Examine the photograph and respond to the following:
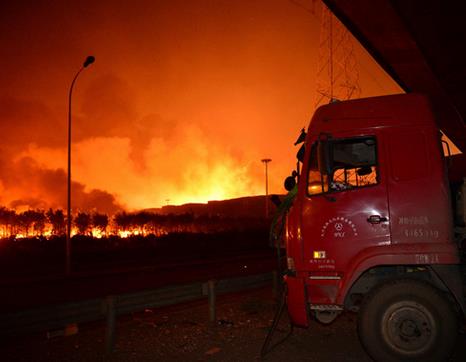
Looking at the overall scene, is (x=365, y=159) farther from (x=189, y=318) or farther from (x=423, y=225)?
(x=189, y=318)

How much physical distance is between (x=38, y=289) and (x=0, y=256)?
20.4 meters

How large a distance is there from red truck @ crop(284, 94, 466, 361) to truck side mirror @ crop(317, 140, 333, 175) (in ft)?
0.05

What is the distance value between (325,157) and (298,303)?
1.98 m

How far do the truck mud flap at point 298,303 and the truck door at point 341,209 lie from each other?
27 cm

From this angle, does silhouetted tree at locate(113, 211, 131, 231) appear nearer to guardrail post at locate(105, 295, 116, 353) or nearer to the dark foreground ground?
the dark foreground ground

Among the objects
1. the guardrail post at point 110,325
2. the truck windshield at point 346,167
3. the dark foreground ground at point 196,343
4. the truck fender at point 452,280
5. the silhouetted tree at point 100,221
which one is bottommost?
the dark foreground ground at point 196,343

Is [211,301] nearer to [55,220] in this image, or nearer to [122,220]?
[55,220]

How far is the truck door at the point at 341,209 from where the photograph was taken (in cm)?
547

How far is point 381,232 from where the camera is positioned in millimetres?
5438

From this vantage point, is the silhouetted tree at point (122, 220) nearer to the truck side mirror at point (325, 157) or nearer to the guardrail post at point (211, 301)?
the guardrail post at point (211, 301)

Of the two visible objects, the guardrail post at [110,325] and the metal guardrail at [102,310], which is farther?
the guardrail post at [110,325]

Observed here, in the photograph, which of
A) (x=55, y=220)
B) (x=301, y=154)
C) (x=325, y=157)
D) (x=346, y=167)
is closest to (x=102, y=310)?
(x=301, y=154)

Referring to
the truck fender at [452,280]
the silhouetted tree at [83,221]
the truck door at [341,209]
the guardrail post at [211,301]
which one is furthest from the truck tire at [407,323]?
the silhouetted tree at [83,221]

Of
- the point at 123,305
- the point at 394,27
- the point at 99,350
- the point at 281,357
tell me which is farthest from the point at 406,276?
the point at 394,27
